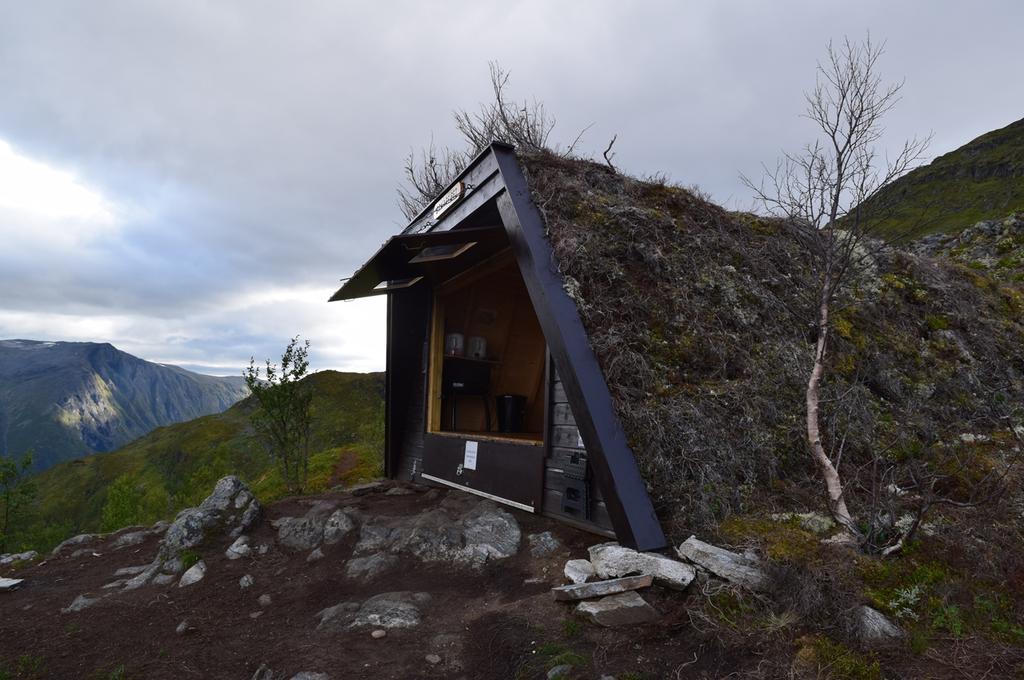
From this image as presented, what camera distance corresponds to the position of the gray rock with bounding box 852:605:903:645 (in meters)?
2.90

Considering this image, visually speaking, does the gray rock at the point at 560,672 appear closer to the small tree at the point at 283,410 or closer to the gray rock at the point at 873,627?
the gray rock at the point at 873,627

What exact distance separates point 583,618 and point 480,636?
809 mm

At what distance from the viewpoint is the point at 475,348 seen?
9.93 m

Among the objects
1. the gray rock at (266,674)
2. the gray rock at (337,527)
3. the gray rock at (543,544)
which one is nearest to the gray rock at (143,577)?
the gray rock at (337,527)

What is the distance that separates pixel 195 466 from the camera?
47.3 metres

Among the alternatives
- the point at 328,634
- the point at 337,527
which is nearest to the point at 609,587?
the point at 328,634

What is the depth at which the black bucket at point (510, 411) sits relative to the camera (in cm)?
1008

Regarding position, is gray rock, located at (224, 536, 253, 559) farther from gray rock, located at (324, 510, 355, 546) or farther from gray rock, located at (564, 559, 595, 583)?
gray rock, located at (564, 559, 595, 583)

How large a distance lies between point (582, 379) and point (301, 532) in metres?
4.55

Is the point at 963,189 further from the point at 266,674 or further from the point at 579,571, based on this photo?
the point at 266,674

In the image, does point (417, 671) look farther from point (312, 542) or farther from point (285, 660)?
point (312, 542)

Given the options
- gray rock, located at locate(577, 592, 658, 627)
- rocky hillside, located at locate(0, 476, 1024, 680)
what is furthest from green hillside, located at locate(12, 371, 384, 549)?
gray rock, located at locate(577, 592, 658, 627)

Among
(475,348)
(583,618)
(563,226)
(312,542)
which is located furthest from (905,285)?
(312,542)

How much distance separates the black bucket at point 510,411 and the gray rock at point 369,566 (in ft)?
Result: 14.1
